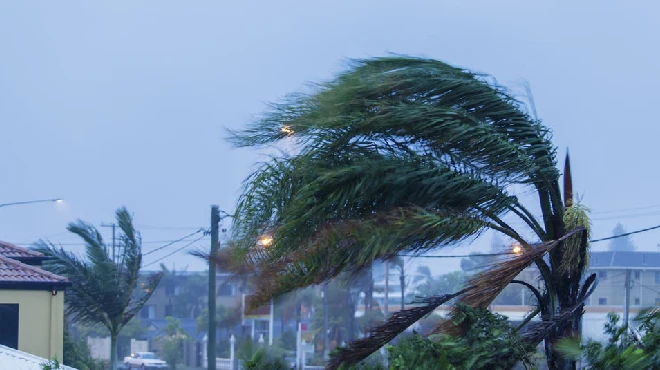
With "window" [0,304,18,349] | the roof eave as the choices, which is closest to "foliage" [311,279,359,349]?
the roof eave

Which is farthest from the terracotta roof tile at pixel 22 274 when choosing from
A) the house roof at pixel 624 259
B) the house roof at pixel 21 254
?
the house roof at pixel 624 259

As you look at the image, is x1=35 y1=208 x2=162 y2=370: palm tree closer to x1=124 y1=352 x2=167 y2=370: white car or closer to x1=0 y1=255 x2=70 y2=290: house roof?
x1=0 y1=255 x2=70 y2=290: house roof

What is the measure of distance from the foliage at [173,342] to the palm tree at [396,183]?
4622cm

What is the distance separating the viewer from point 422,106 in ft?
24.3

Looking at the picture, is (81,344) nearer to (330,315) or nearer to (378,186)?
(330,315)

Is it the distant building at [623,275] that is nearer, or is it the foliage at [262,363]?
the foliage at [262,363]

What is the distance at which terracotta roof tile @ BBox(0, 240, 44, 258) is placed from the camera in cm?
2384

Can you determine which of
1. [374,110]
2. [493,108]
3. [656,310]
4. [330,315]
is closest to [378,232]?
[374,110]

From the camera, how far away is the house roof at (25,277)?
70.8 ft

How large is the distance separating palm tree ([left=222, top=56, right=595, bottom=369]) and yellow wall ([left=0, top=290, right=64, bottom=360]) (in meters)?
15.5

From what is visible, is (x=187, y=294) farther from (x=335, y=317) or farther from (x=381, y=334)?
(x=381, y=334)

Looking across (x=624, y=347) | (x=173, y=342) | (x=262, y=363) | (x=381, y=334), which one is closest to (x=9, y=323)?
(x=262, y=363)

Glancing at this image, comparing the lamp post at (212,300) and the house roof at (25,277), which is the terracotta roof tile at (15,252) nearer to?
the house roof at (25,277)

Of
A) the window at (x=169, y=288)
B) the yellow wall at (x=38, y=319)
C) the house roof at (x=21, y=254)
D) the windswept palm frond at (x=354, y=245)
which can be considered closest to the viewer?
the windswept palm frond at (x=354, y=245)
